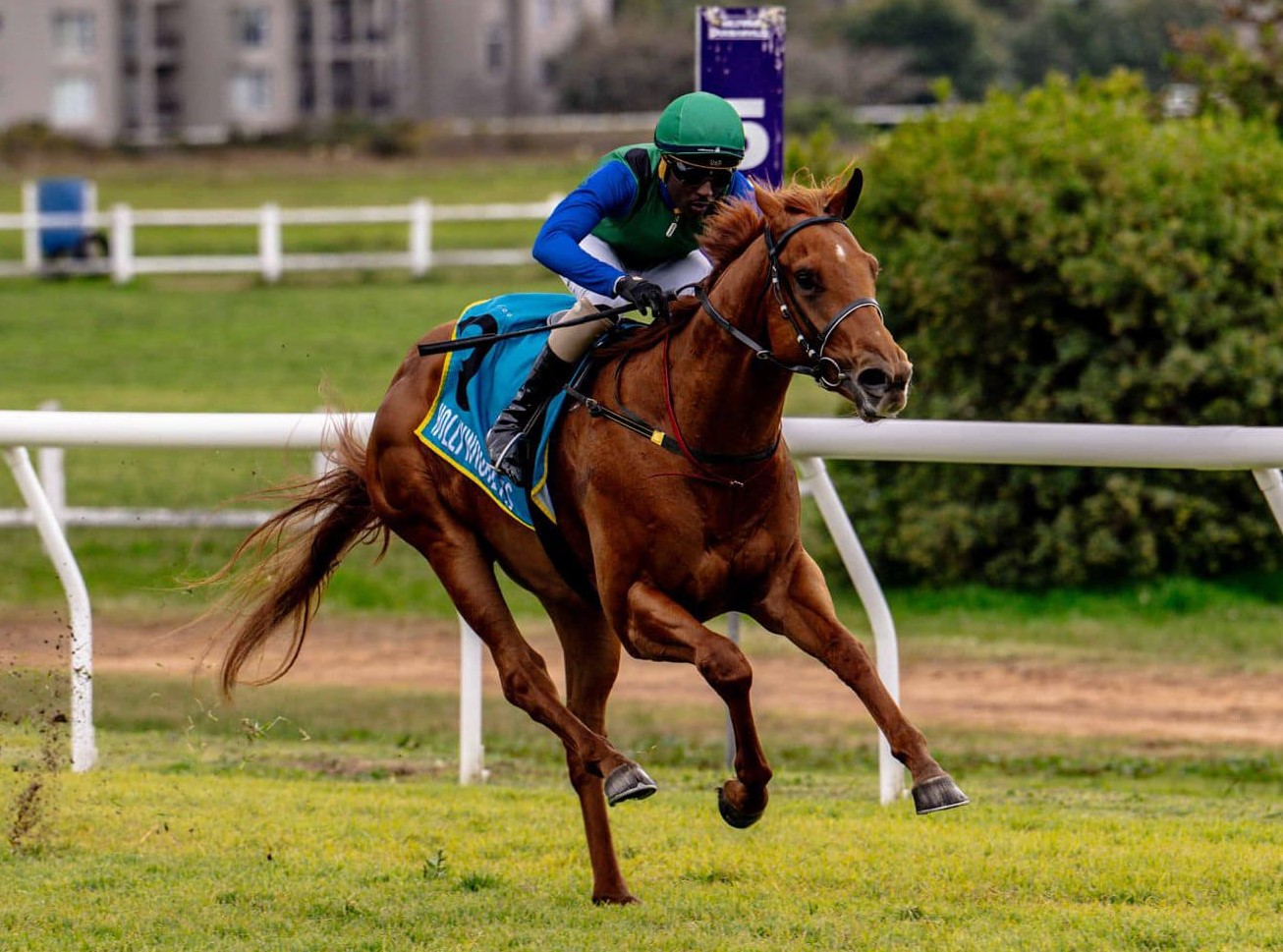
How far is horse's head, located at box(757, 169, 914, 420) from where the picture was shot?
4250 millimetres

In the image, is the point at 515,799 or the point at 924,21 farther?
the point at 924,21

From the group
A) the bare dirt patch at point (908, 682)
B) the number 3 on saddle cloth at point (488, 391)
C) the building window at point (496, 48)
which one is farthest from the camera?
the building window at point (496, 48)

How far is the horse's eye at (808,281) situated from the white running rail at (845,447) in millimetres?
1587

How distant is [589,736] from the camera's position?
5.01 m

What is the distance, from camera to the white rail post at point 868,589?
6.15m

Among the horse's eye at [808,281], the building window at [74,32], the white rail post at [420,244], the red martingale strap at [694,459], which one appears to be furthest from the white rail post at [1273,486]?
the building window at [74,32]

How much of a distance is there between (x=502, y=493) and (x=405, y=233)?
73.5 ft

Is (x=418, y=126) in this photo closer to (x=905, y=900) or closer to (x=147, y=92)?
(x=147, y=92)

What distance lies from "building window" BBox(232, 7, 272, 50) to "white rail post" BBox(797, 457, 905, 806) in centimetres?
5611

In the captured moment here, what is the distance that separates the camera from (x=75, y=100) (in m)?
58.6

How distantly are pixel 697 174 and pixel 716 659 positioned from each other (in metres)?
1.31

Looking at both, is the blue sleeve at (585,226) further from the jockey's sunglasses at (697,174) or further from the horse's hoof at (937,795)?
the horse's hoof at (937,795)

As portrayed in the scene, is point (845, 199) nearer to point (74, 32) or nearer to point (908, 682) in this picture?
point (908, 682)

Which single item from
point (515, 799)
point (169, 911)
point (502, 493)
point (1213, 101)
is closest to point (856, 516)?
point (1213, 101)
